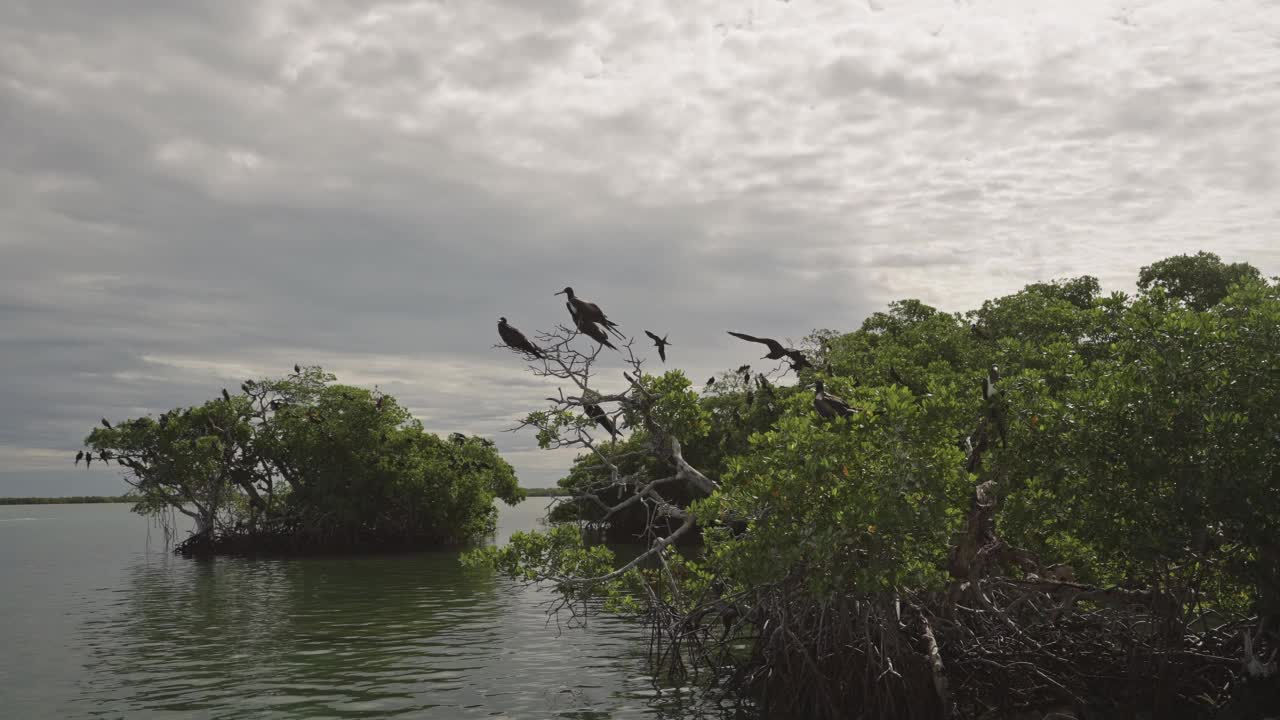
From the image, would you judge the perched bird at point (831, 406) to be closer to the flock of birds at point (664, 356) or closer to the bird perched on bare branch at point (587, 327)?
the flock of birds at point (664, 356)

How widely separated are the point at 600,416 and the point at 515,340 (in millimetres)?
1990

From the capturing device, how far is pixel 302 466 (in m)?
49.0

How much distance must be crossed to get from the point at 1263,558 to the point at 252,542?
47.9 m

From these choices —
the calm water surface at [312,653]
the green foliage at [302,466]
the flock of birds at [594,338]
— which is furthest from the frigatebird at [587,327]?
the green foliage at [302,466]

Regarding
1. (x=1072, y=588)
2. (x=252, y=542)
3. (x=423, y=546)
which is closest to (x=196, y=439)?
(x=252, y=542)

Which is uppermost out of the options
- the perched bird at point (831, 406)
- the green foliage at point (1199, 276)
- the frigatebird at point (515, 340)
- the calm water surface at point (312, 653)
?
the green foliage at point (1199, 276)

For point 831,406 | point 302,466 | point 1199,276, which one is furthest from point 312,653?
point 1199,276

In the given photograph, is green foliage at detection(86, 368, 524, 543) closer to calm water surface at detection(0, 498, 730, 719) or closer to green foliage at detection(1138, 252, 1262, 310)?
calm water surface at detection(0, 498, 730, 719)

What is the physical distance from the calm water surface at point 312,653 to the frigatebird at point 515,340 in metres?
5.73

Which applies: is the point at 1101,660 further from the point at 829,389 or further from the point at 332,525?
the point at 332,525

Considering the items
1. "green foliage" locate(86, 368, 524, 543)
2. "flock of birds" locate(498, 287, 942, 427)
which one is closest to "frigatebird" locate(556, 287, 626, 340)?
"flock of birds" locate(498, 287, 942, 427)

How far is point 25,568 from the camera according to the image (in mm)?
44062

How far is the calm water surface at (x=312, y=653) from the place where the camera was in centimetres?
1468

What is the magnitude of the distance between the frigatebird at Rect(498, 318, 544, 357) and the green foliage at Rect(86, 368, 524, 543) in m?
32.1
